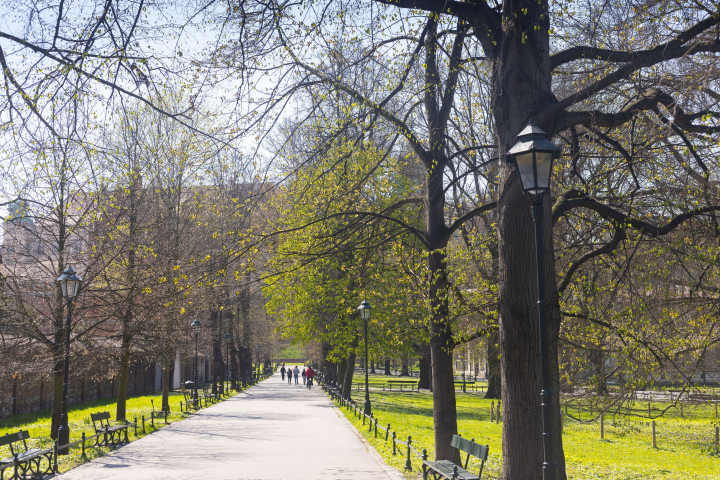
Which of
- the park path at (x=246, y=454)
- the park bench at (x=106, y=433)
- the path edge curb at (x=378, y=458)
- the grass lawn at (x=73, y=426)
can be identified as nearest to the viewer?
the path edge curb at (x=378, y=458)

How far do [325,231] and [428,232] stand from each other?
2.05 metres

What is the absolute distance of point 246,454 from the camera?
49.1 feet

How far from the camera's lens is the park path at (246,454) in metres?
12.1

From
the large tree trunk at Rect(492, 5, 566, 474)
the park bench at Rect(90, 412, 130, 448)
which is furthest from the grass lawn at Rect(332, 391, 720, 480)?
the park bench at Rect(90, 412, 130, 448)

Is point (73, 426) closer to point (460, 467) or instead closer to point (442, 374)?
point (442, 374)

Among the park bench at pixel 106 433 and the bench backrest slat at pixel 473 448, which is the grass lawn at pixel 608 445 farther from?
the park bench at pixel 106 433

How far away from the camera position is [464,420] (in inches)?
1075

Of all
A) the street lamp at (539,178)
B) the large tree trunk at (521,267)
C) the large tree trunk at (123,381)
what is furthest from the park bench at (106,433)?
the street lamp at (539,178)

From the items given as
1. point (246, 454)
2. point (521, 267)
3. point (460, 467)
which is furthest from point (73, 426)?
point (521, 267)

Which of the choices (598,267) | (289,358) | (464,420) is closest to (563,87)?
(598,267)

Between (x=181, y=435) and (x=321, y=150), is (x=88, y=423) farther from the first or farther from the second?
(x=321, y=150)

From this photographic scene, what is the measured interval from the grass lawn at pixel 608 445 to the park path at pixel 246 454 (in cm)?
94

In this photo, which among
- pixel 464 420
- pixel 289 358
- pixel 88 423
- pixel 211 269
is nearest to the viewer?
pixel 211 269

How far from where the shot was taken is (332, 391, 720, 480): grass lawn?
15.0m
